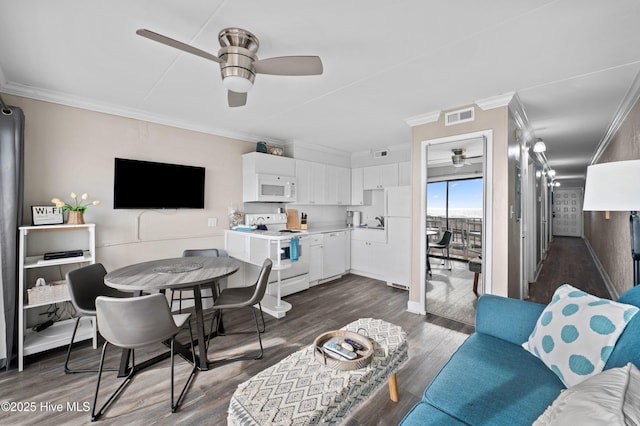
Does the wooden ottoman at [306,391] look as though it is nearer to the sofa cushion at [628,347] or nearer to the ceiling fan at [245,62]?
the sofa cushion at [628,347]

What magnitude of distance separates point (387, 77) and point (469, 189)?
5.40ft

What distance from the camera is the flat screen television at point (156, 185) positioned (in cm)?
316

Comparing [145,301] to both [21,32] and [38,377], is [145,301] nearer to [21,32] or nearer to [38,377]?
[38,377]

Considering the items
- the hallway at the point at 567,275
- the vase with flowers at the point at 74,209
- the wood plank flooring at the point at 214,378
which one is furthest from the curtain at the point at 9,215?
the hallway at the point at 567,275

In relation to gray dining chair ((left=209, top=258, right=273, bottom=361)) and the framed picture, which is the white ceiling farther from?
gray dining chair ((left=209, top=258, right=273, bottom=361))

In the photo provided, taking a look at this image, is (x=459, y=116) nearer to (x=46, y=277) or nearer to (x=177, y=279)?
(x=177, y=279)

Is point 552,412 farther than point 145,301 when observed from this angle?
No

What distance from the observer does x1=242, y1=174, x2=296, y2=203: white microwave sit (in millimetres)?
4105

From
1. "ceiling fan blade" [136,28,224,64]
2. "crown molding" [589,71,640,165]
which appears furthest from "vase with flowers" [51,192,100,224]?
"crown molding" [589,71,640,165]

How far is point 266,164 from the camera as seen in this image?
13.9ft

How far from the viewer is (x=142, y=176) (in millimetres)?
3303

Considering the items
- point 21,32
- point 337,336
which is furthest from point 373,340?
point 21,32

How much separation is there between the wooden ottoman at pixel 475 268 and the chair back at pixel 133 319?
122 inches

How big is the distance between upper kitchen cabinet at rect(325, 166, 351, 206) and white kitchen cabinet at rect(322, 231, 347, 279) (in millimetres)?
695
